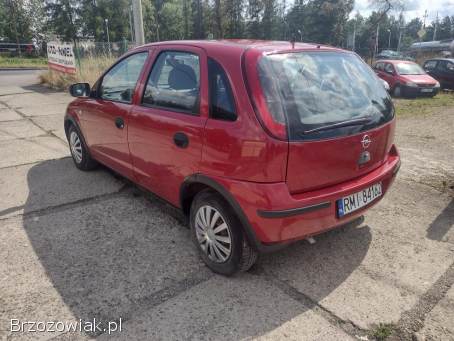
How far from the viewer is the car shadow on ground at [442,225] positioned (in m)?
3.52

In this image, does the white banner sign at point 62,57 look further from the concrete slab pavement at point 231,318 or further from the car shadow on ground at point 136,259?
the concrete slab pavement at point 231,318

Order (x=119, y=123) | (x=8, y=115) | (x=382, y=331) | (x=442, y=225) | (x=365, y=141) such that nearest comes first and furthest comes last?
(x=382, y=331) < (x=365, y=141) < (x=442, y=225) < (x=119, y=123) < (x=8, y=115)

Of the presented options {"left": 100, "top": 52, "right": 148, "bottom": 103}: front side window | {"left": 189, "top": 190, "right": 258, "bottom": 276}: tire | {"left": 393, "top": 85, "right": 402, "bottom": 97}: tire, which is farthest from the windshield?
{"left": 189, "top": 190, "right": 258, "bottom": 276}: tire

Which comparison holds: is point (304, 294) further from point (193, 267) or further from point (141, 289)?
point (141, 289)

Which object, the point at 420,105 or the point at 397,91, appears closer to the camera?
the point at 420,105

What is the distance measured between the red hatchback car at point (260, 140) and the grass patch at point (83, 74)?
11372 mm

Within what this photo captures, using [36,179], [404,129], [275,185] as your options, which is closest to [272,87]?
[275,185]

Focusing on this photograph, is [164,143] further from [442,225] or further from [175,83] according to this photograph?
[442,225]

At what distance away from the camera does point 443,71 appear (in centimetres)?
1633

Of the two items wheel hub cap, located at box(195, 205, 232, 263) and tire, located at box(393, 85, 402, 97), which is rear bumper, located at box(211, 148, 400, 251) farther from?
tire, located at box(393, 85, 402, 97)

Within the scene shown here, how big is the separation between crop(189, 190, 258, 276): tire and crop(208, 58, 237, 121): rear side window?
0.61 meters

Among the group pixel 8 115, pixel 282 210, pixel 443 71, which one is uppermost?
pixel 282 210

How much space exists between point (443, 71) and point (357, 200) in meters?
16.5

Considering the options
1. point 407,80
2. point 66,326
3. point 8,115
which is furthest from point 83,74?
point 66,326
